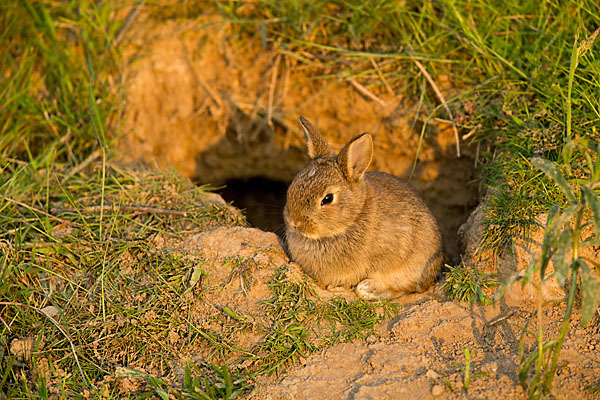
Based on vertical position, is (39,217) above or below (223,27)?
below

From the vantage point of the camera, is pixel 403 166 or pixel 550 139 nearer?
pixel 550 139

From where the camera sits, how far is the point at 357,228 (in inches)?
149

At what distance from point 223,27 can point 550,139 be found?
3108 millimetres

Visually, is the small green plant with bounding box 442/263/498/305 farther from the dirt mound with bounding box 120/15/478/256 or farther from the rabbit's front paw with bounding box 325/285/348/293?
the dirt mound with bounding box 120/15/478/256

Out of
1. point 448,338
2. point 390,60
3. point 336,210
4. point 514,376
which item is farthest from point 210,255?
point 390,60

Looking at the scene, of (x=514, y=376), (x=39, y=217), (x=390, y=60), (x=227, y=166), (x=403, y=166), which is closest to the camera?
(x=514, y=376)

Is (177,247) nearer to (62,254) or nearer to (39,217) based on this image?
(62,254)

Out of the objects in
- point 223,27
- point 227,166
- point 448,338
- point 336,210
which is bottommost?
point 227,166

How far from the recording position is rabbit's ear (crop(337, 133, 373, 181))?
357 centimetres

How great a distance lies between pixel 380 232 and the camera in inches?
149

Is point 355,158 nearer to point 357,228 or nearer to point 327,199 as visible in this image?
point 327,199

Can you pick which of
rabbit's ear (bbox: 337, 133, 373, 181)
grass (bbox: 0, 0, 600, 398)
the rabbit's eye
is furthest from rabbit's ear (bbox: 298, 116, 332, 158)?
grass (bbox: 0, 0, 600, 398)

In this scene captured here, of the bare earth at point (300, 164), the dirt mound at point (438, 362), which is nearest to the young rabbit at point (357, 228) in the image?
the bare earth at point (300, 164)

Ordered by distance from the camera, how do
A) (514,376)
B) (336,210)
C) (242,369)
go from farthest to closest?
(336,210), (242,369), (514,376)
